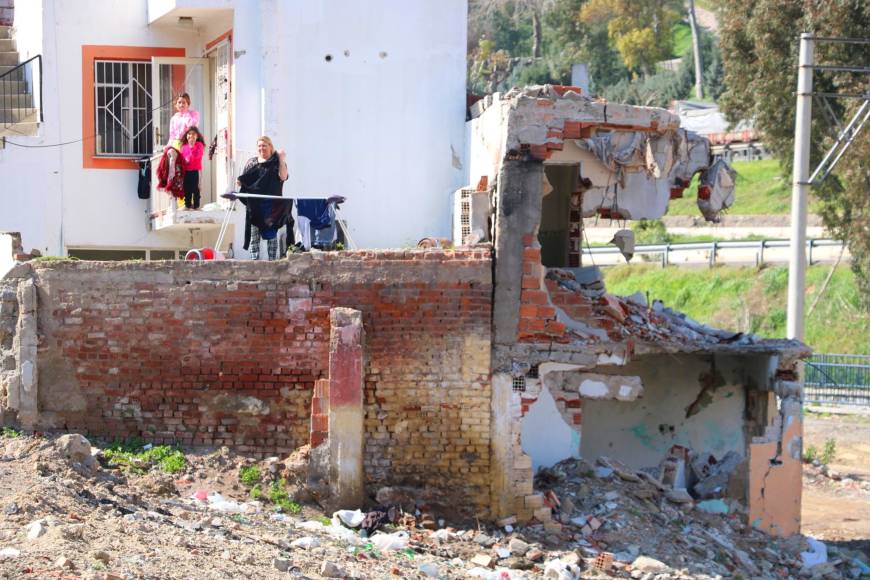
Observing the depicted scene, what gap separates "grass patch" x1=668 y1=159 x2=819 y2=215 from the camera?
46.7m

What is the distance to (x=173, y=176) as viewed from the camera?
18.5 metres

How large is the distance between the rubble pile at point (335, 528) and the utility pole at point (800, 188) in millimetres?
6820

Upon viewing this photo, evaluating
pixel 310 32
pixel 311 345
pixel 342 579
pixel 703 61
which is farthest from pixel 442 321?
pixel 703 61

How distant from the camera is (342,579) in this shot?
11.9 metres

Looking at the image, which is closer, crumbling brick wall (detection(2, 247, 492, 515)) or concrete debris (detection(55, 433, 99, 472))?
concrete debris (detection(55, 433, 99, 472))

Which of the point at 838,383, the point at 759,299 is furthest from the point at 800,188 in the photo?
the point at 759,299

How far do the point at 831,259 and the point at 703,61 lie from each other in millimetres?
23713

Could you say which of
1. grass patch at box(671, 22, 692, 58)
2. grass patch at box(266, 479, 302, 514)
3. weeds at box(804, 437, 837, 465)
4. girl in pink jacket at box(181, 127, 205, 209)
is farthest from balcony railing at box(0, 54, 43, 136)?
grass patch at box(671, 22, 692, 58)

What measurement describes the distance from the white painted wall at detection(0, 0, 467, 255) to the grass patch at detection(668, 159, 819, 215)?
26626mm

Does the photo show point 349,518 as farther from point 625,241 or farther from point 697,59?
point 697,59

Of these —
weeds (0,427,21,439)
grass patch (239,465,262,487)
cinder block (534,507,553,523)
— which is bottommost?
cinder block (534,507,553,523)

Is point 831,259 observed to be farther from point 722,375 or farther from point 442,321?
point 442,321

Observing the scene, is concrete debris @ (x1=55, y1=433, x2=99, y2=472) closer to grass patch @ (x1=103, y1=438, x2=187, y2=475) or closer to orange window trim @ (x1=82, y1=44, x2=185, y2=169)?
grass patch @ (x1=103, y1=438, x2=187, y2=475)

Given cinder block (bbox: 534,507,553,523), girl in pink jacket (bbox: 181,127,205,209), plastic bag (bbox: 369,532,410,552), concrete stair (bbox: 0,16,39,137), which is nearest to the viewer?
plastic bag (bbox: 369,532,410,552)
